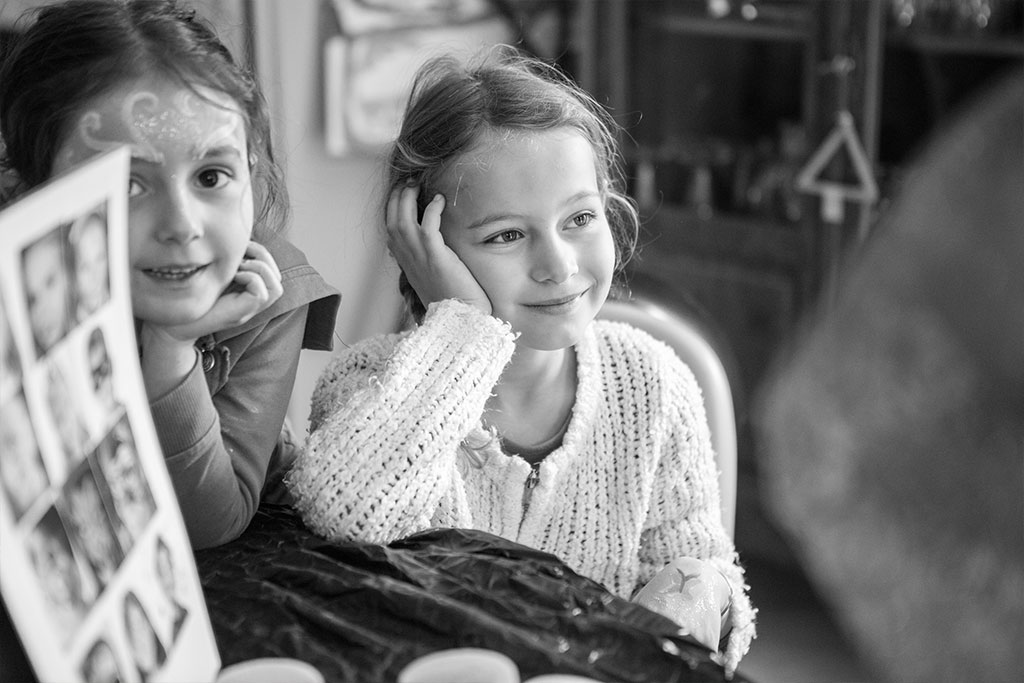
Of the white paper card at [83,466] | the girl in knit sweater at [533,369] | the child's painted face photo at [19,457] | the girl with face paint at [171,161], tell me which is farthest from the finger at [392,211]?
the child's painted face photo at [19,457]

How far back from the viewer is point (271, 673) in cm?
59

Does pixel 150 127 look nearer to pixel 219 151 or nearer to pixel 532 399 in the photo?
pixel 219 151

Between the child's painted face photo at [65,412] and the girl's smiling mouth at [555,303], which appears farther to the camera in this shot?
the girl's smiling mouth at [555,303]

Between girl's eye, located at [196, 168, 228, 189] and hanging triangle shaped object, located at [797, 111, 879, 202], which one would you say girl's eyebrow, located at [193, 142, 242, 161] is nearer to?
girl's eye, located at [196, 168, 228, 189]

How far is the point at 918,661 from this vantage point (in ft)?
0.62

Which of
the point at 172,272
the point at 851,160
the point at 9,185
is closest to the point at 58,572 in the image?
the point at 172,272

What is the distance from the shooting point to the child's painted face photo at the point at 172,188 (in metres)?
0.68

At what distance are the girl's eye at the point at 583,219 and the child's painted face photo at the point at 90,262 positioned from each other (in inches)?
20.3

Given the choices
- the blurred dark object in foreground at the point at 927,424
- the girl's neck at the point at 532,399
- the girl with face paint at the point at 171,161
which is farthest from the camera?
the girl's neck at the point at 532,399

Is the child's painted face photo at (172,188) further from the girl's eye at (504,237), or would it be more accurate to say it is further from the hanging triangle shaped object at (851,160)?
the hanging triangle shaped object at (851,160)

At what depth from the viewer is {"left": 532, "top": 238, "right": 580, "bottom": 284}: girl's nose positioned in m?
0.94

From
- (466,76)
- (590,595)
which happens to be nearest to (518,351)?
(466,76)

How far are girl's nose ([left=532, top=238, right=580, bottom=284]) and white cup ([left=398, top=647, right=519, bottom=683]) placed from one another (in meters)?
0.42

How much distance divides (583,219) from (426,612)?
44 centimetres
